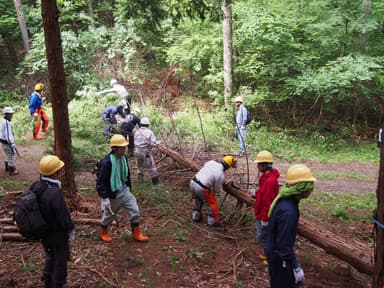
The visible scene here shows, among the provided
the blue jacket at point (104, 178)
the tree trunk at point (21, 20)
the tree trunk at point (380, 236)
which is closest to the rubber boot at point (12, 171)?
the blue jacket at point (104, 178)

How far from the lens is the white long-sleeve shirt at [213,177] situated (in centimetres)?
696

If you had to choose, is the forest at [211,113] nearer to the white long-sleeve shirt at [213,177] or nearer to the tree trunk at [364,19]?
the tree trunk at [364,19]

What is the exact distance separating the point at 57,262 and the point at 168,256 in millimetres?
1913

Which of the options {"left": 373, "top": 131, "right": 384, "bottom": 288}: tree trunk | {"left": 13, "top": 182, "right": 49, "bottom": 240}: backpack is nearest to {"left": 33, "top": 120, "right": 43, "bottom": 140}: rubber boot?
{"left": 13, "top": 182, "right": 49, "bottom": 240}: backpack

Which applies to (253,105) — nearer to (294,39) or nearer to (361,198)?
(294,39)

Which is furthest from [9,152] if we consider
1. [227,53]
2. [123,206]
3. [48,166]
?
[227,53]

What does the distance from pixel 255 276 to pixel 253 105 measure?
457 inches

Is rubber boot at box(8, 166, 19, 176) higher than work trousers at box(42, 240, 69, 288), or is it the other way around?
A: work trousers at box(42, 240, 69, 288)

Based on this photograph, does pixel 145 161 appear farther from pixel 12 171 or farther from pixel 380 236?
pixel 380 236

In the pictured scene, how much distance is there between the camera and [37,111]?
13.7m

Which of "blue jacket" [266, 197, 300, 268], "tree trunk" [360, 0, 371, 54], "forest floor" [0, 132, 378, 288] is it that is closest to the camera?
"blue jacket" [266, 197, 300, 268]

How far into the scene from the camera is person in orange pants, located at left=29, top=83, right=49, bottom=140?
44.1ft

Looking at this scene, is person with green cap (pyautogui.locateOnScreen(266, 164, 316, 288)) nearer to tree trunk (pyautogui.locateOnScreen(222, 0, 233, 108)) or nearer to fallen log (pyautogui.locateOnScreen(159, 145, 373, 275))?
fallen log (pyautogui.locateOnScreen(159, 145, 373, 275))

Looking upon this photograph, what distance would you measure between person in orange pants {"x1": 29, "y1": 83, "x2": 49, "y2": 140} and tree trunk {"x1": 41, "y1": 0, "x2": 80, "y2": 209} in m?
7.31
